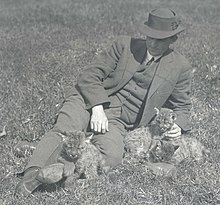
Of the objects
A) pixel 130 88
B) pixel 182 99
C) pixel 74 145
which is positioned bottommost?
pixel 182 99

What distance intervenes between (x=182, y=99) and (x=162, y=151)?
116cm

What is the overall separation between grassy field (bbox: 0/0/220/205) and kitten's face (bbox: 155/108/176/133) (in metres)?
0.63

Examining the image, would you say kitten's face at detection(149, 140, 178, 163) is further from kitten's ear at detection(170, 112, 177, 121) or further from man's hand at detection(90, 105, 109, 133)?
man's hand at detection(90, 105, 109, 133)

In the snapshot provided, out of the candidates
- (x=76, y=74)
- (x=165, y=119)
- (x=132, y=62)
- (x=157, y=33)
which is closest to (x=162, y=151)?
(x=165, y=119)

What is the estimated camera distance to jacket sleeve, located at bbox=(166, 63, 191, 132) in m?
7.78

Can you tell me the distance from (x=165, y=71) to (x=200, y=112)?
201 cm

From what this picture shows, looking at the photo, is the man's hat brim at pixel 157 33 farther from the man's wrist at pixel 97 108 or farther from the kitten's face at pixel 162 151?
the kitten's face at pixel 162 151

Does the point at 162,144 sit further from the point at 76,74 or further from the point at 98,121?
the point at 76,74

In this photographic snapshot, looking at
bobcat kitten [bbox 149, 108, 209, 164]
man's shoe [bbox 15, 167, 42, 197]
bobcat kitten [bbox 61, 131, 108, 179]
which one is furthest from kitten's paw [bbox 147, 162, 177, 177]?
man's shoe [bbox 15, 167, 42, 197]

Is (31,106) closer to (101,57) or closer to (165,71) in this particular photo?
(101,57)

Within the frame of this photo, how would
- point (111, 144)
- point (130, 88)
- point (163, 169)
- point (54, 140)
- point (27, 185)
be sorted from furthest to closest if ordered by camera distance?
point (130, 88) < point (111, 144) < point (54, 140) < point (163, 169) < point (27, 185)

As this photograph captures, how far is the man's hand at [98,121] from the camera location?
24.3 feet

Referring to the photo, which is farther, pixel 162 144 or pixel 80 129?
pixel 80 129

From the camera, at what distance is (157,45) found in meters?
7.50
